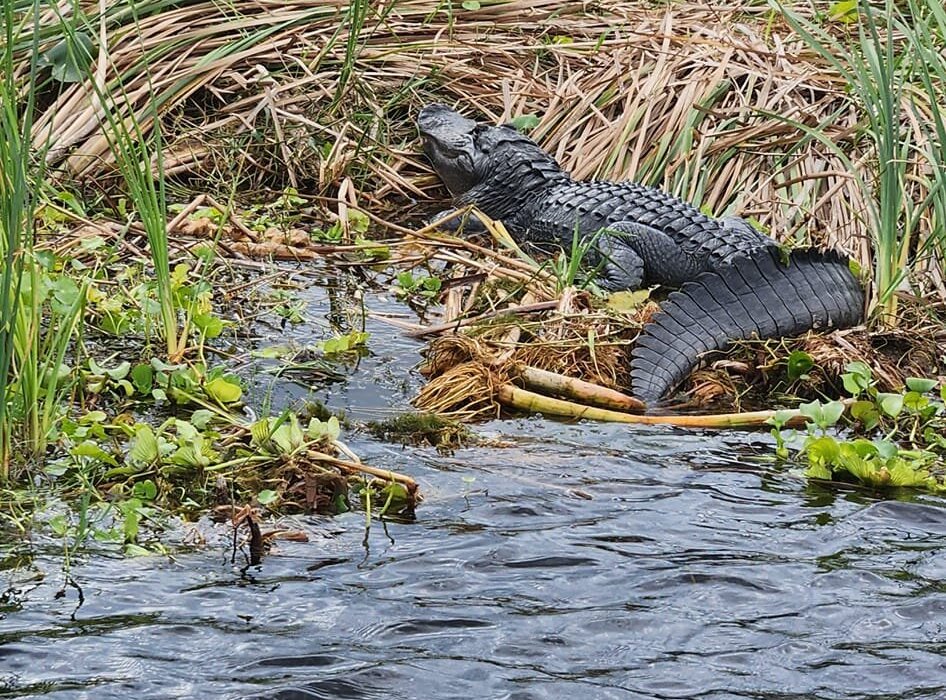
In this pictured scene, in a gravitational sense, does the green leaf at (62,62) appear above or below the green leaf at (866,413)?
above

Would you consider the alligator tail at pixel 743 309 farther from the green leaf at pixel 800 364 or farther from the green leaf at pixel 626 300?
the green leaf at pixel 626 300

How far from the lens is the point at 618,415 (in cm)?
414

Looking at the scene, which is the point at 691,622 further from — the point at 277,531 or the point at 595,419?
the point at 595,419

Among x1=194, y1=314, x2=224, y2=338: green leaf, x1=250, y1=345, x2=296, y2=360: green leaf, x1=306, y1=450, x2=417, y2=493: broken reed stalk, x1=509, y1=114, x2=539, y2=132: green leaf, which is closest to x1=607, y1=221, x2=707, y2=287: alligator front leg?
x1=509, y1=114, x2=539, y2=132: green leaf

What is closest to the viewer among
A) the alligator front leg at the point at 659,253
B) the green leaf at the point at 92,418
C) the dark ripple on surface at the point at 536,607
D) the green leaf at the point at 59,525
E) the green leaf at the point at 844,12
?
the dark ripple on surface at the point at 536,607

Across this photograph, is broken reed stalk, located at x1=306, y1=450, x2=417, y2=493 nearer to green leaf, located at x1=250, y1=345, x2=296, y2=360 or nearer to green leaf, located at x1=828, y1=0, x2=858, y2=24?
green leaf, located at x1=250, y1=345, x2=296, y2=360

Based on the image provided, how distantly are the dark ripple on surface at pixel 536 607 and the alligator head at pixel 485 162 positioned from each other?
9.89 feet

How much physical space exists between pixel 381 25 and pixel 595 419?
3783 millimetres

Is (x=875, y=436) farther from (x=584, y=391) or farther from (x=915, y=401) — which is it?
(x=584, y=391)

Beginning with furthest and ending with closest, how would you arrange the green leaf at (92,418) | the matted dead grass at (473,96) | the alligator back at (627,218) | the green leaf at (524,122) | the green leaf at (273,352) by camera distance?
the green leaf at (524,122) → the matted dead grass at (473,96) → the alligator back at (627,218) → the green leaf at (273,352) → the green leaf at (92,418)

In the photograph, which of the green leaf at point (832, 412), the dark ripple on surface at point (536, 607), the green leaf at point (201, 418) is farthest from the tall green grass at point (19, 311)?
the green leaf at point (832, 412)

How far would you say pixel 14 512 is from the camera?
10.00 feet

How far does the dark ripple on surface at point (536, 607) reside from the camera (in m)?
2.45

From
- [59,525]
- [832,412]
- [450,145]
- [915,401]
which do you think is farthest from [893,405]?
[450,145]
